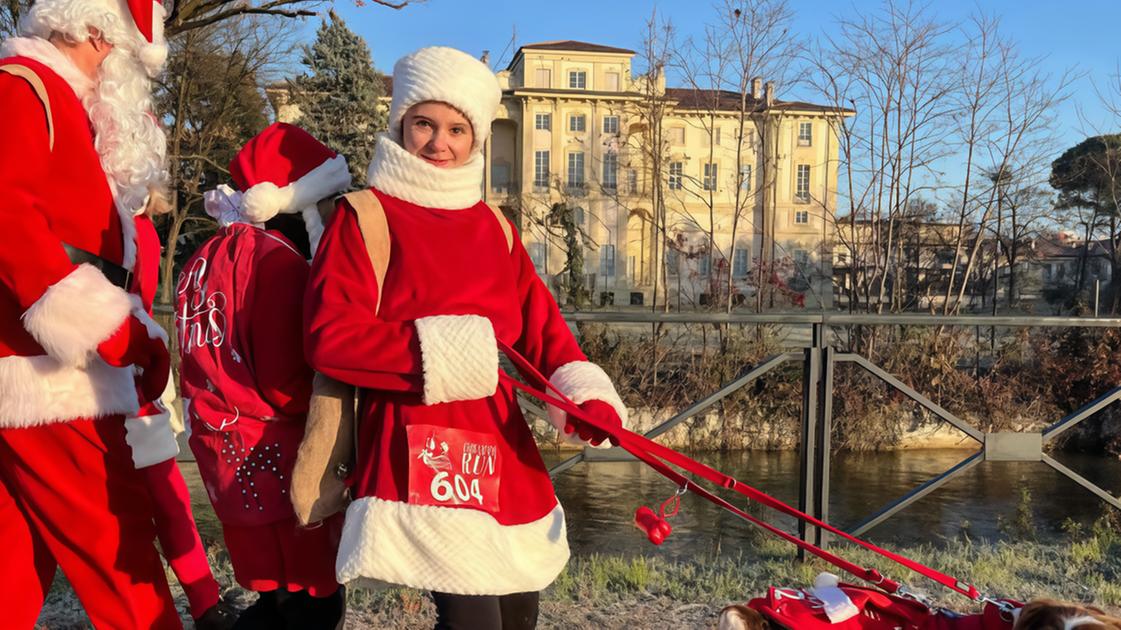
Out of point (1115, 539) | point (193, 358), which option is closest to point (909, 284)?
point (1115, 539)

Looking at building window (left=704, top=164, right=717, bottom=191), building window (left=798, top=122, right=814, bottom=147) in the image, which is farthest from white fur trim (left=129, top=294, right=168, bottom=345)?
Result: building window (left=798, top=122, right=814, bottom=147)

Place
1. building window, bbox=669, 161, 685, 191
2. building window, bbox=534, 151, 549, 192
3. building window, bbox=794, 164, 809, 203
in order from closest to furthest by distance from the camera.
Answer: building window, bbox=669, 161, 685, 191
building window, bbox=794, 164, 809, 203
building window, bbox=534, 151, 549, 192

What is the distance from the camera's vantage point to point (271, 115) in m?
19.6

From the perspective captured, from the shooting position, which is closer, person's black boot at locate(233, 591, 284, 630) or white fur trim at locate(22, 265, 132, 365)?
white fur trim at locate(22, 265, 132, 365)

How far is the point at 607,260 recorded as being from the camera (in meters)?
32.2

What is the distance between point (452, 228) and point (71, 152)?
2.72ft

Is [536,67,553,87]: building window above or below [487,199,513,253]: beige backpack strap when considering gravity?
above

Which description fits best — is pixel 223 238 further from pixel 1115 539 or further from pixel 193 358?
pixel 1115 539

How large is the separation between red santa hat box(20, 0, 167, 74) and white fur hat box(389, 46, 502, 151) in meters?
0.63

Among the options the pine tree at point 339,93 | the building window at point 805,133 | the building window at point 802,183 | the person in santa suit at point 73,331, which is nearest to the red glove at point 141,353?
the person in santa suit at point 73,331

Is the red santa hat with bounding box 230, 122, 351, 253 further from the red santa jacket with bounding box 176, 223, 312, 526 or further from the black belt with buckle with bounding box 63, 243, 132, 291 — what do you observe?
the black belt with buckle with bounding box 63, 243, 132, 291

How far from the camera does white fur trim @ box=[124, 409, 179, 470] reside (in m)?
1.84

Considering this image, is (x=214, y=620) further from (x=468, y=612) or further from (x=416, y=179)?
(x=416, y=179)

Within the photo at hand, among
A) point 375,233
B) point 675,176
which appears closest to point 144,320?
point 375,233
